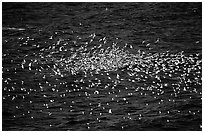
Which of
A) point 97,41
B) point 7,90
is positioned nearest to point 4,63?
point 7,90

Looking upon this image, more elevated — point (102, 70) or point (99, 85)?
point (102, 70)

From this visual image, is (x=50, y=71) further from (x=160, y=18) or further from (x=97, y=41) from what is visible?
(x=160, y=18)

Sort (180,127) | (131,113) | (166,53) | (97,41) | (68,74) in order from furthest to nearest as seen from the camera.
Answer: (97,41)
(166,53)
(68,74)
(131,113)
(180,127)

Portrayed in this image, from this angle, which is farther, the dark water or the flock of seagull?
the flock of seagull

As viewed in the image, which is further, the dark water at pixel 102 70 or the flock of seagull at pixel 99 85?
the flock of seagull at pixel 99 85
